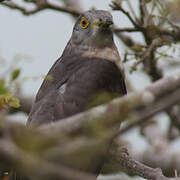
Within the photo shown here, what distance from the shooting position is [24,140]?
1.13 metres

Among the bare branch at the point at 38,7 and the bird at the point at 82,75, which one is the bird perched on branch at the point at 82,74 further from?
the bare branch at the point at 38,7

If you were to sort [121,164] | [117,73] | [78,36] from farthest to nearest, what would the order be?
[78,36] < [117,73] < [121,164]

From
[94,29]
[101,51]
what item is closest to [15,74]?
[94,29]

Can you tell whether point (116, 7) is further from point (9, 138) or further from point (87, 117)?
point (9, 138)

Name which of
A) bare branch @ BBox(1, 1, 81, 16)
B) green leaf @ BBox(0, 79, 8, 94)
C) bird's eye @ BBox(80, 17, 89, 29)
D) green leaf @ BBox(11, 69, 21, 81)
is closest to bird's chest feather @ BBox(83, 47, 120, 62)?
bird's eye @ BBox(80, 17, 89, 29)

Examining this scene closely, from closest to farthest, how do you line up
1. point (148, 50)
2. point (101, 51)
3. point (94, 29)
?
point (148, 50) → point (94, 29) → point (101, 51)

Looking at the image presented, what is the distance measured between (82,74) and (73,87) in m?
0.24

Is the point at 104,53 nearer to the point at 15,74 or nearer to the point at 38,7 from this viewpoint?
the point at 38,7

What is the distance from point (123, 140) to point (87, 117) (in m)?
0.25

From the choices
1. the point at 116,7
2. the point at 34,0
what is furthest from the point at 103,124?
the point at 34,0

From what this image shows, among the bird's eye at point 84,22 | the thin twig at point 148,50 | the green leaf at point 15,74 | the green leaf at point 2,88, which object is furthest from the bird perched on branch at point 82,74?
the green leaf at point 2,88

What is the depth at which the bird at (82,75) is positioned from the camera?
11.3ft

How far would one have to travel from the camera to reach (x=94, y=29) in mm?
4410

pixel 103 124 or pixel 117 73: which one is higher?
pixel 103 124
